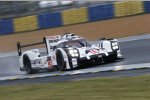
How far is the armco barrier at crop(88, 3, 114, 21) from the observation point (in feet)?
71.3

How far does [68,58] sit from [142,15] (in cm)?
918

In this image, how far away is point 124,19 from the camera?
21859mm

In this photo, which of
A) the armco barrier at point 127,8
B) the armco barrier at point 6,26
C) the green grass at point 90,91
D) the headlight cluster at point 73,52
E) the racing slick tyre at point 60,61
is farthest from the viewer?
the armco barrier at point 6,26

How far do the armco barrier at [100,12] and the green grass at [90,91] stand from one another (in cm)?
1251

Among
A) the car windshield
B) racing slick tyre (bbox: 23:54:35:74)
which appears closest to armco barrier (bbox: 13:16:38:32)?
racing slick tyre (bbox: 23:54:35:74)

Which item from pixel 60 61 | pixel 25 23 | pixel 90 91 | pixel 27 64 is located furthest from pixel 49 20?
pixel 90 91

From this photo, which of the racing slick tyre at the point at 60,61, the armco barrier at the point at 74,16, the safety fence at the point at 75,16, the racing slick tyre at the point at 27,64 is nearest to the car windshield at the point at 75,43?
the racing slick tyre at the point at 60,61

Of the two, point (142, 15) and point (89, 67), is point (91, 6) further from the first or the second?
point (89, 67)

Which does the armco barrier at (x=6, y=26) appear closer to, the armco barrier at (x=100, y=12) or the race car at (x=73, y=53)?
the armco barrier at (x=100, y=12)

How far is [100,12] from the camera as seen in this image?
22.1m

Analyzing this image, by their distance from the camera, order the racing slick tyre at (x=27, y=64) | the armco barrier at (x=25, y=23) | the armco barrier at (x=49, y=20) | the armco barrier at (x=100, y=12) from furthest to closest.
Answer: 1. the armco barrier at (x=25, y=23)
2. the armco barrier at (x=49, y=20)
3. the armco barrier at (x=100, y=12)
4. the racing slick tyre at (x=27, y=64)

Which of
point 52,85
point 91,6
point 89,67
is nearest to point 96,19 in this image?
point 91,6

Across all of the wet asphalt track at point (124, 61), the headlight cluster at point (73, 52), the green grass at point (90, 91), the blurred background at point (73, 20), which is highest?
the blurred background at point (73, 20)

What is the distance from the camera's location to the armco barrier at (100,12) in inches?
856
